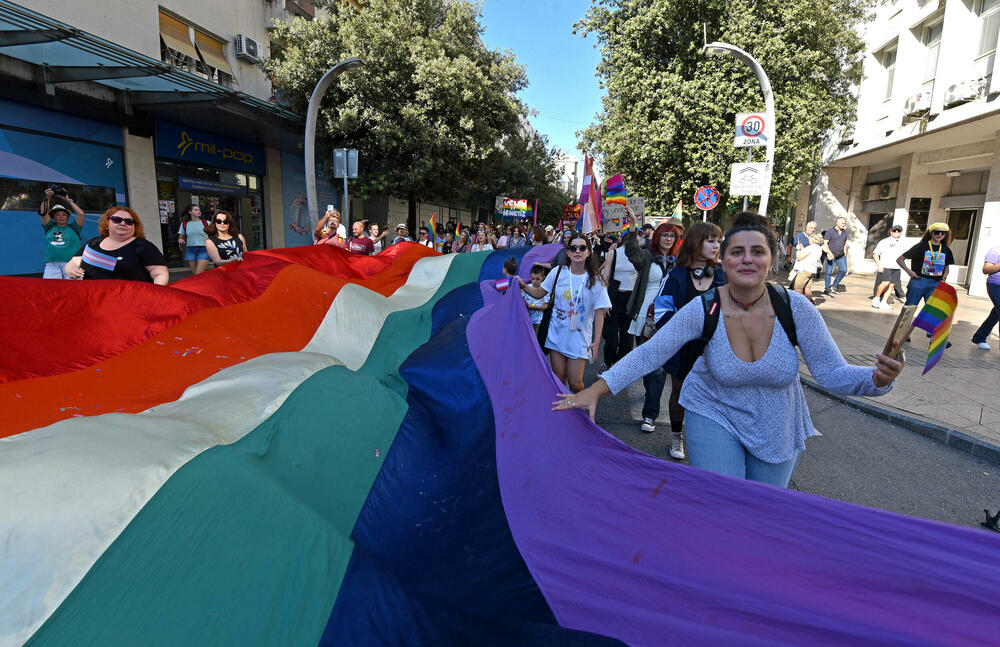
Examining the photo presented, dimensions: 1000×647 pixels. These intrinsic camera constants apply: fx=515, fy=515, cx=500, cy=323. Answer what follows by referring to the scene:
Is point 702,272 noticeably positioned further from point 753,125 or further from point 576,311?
point 753,125

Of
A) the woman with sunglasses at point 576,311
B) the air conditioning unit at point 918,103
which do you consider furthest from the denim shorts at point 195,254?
the air conditioning unit at point 918,103

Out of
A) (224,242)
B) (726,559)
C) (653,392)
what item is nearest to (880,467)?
(653,392)

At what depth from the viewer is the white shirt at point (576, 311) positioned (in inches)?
183

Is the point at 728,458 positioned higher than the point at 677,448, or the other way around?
the point at 728,458

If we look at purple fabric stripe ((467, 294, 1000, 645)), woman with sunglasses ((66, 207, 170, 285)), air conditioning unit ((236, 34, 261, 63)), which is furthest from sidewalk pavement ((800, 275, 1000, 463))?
air conditioning unit ((236, 34, 261, 63))

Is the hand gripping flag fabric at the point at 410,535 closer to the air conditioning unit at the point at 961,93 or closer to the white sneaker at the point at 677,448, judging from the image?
the white sneaker at the point at 677,448

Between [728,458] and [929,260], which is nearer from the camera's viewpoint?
[728,458]

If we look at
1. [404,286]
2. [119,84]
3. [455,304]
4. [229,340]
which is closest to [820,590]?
[229,340]

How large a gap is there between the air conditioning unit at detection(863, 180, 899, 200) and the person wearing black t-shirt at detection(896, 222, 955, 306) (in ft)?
47.7

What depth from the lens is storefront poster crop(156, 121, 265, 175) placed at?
47.4 feet

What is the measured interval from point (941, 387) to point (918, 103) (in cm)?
1382

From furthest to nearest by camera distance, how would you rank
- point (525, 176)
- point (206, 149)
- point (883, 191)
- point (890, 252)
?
point (525, 176) < point (883, 191) < point (206, 149) < point (890, 252)

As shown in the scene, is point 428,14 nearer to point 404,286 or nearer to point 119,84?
point 119,84

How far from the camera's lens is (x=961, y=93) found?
1369cm
